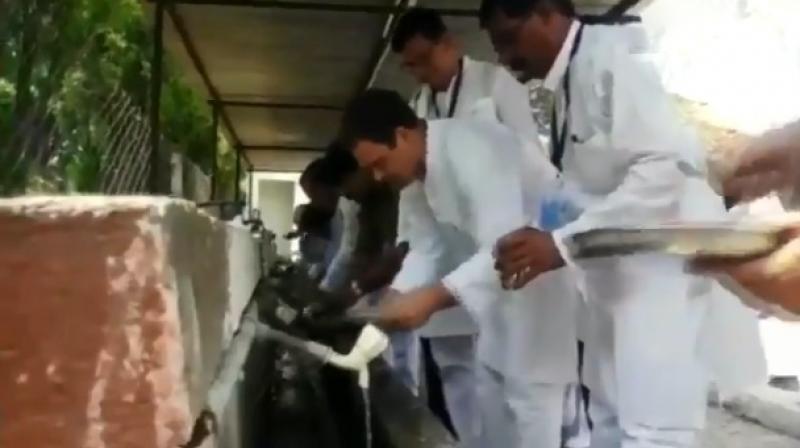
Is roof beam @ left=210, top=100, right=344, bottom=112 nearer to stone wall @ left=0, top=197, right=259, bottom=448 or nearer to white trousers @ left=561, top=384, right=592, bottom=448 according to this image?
white trousers @ left=561, top=384, right=592, bottom=448

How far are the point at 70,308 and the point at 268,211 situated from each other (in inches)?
544

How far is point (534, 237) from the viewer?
2113 mm

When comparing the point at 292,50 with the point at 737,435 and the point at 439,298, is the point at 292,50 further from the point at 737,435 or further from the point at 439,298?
the point at 439,298

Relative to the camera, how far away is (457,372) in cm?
294

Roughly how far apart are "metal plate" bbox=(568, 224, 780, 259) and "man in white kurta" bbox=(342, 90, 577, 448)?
4.04 feet

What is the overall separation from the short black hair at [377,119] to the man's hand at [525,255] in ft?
1.19

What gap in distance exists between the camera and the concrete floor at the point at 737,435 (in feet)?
14.0

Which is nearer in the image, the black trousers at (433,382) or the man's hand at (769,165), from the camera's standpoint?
the man's hand at (769,165)

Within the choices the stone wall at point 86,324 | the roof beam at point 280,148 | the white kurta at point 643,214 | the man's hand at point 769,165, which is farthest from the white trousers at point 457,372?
the roof beam at point 280,148

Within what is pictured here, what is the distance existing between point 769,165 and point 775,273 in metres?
0.49

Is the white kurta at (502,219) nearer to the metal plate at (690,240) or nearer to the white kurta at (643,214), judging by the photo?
the white kurta at (643,214)

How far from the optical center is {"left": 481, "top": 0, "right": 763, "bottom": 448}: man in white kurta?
209 centimetres

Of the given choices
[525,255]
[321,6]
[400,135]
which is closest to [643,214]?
[525,255]

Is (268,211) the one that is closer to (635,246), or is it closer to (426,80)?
(426,80)
